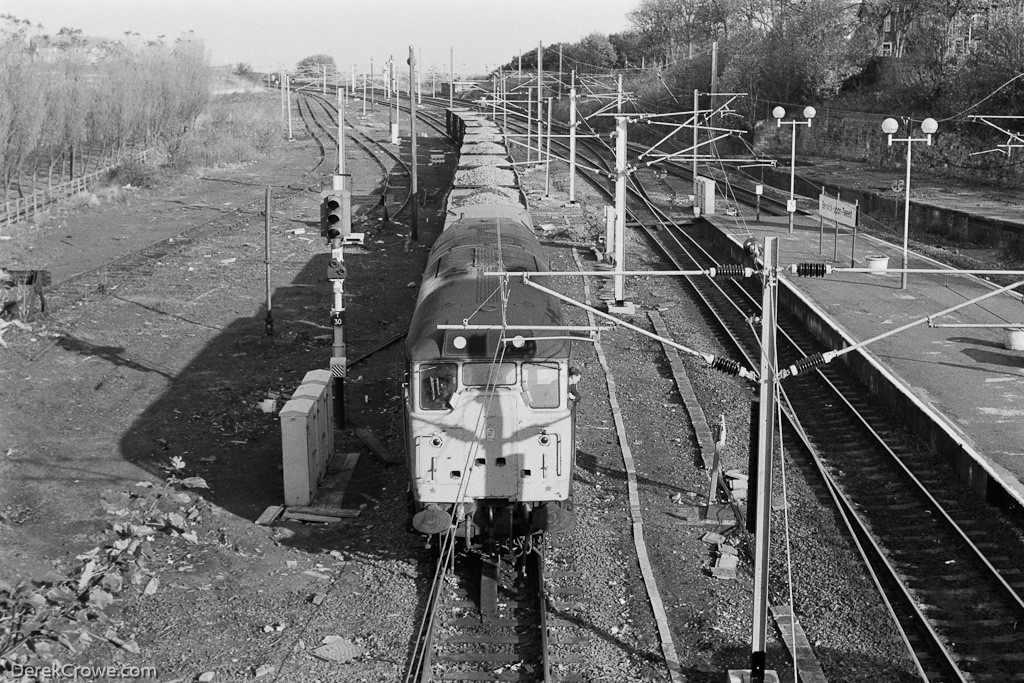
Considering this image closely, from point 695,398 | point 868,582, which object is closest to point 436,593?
point 868,582

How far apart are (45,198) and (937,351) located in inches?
1321

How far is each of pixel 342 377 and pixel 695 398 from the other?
6.12m

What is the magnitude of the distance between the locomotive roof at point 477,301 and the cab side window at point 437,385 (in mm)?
136

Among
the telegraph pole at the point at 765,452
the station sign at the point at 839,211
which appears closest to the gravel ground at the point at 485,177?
the station sign at the point at 839,211

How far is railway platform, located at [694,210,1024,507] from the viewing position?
16172 mm

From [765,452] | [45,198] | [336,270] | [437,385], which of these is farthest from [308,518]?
[45,198]

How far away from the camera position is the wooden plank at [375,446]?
1639 centimetres

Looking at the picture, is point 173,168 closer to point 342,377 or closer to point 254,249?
point 254,249

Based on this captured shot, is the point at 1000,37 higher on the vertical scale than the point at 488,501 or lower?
higher

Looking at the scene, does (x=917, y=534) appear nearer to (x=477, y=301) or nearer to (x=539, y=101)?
(x=477, y=301)

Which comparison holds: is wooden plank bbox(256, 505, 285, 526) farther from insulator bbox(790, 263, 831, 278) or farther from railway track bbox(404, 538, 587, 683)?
insulator bbox(790, 263, 831, 278)

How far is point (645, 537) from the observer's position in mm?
13969

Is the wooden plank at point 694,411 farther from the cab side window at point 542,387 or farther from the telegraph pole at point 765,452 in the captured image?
the telegraph pole at point 765,452

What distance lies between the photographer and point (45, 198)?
43.0 meters
